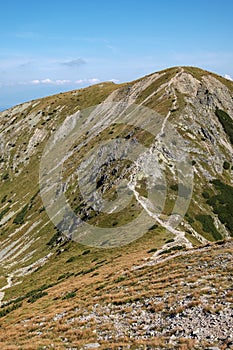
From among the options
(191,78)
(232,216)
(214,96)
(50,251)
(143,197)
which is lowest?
(232,216)

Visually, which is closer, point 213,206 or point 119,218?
point 119,218

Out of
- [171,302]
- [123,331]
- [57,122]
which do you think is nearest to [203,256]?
[171,302]

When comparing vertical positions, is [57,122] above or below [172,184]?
above

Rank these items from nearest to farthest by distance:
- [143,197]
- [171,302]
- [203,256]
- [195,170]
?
[171,302] → [203,256] → [143,197] → [195,170]

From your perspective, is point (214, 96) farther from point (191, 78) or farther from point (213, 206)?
point (213, 206)

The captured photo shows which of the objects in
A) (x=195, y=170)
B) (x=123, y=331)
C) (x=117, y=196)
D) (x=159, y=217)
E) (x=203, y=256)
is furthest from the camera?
(x=195, y=170)

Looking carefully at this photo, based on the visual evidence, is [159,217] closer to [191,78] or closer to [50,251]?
[50,251]

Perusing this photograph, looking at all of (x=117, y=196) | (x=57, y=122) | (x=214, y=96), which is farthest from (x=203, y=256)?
(x=57, y=122)
